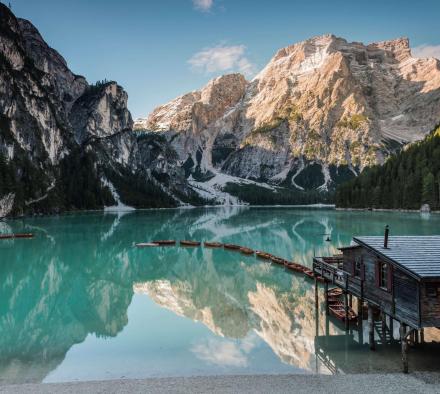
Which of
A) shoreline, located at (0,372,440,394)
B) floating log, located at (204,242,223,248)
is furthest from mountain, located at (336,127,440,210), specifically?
shoreline, located at (0,372,440,394)

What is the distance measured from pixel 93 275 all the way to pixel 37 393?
34.8 m

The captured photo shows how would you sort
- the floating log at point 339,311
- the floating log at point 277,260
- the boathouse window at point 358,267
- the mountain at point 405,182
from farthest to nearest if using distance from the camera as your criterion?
the mountain at point 405,182 < the floating log at point 277,260 < the floating log at point 339,311 < the boathouse window at point 358,267

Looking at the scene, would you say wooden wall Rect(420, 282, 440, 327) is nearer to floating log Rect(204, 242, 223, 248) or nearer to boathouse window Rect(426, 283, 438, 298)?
boathouse window Rect(426, 283, 438, 298)

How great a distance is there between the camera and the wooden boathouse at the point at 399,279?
2111 centimetres

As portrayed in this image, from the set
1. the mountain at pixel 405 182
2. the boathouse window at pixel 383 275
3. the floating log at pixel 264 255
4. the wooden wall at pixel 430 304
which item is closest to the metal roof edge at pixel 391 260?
the wooden wall at pixel 430 304

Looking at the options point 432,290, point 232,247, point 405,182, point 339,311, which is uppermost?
point 405,182

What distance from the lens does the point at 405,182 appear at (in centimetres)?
16062

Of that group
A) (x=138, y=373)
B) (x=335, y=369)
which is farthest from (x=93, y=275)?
(x=335, y=369)

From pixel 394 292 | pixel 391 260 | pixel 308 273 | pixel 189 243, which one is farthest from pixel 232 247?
pixel 391 260

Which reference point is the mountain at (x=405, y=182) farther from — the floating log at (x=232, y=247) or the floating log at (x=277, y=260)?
the floating log at (x=277, y=260)

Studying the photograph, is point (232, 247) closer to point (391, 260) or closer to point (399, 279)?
point (399, 279)

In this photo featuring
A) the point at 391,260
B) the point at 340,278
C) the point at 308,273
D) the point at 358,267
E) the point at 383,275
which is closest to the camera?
the point at 391,260

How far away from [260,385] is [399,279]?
30.6 ft

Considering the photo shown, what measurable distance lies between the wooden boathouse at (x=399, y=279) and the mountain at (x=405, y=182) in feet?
430
